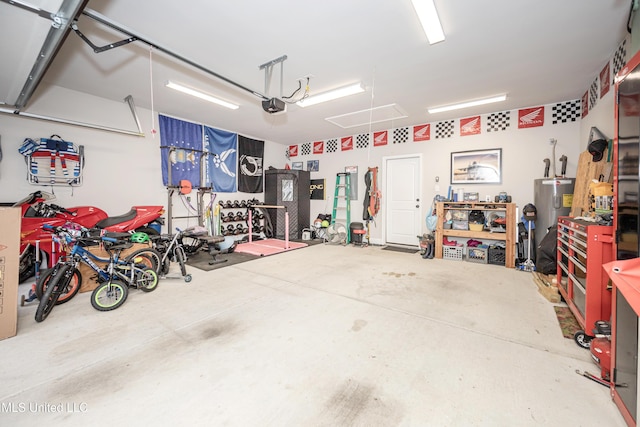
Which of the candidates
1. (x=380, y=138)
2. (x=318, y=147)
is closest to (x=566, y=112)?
(x=380, y=138)

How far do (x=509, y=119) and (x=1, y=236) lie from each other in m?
7.47

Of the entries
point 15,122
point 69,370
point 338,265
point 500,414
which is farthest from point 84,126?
point 500,414

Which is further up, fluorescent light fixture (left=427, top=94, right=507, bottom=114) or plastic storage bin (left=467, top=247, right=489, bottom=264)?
fluorescent light fixture (left=427, top=94, right=507, bottom=114)

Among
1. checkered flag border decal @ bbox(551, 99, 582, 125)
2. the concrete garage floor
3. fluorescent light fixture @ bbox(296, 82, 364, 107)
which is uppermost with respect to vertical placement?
fluorescent light fixture @ bbox(296, 82, 364, 107)

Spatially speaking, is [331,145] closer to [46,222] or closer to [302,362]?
[46,222]

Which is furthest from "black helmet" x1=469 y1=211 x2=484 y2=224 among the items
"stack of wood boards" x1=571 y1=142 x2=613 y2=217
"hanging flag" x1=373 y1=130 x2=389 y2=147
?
"hanging flag" x1=373 y1=130 x2=389 y2=147

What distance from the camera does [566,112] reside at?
458cm

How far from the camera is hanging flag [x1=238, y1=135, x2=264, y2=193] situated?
693cm

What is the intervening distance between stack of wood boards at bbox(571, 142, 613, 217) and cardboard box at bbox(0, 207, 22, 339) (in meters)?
6.03

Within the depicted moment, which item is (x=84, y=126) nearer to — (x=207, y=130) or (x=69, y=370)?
(x=207, y=130)

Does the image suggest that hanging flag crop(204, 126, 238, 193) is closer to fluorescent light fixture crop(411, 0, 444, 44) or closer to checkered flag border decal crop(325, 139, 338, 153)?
checkered flag border decal crop(325, 139, 338, 153)

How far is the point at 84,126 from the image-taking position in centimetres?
424

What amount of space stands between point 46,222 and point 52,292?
1.63 meters

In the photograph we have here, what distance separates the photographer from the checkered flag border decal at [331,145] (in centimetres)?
751
